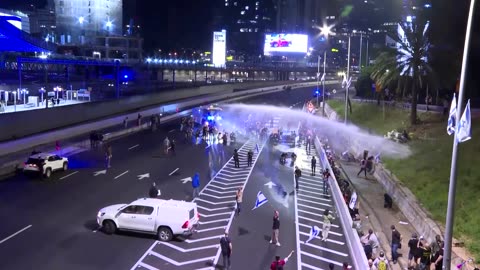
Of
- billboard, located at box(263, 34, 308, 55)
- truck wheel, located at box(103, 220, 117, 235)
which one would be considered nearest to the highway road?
truck wheel, located at box(103, 220, 117, 235)

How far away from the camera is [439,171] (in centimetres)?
2775

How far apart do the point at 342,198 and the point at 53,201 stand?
14022 millimetres

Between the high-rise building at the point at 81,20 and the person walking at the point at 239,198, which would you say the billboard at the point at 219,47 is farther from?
the person walking at the point at 239,198

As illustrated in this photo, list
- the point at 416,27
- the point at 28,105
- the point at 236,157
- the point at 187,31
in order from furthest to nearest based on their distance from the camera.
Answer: the point at 187,31 < the point at 28,105 < the point at 416,27 < the point at 236,157

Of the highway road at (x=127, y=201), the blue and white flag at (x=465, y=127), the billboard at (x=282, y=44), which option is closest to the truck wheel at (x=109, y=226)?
the highway road at (x=127, y=201)

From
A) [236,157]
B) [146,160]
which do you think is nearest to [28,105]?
[146,160]

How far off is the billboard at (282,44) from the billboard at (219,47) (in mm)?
23118

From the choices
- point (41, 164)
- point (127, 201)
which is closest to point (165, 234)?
point (127, 201)

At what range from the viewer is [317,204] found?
86.6 ft

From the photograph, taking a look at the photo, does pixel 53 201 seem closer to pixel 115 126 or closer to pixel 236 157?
pixel 236 157

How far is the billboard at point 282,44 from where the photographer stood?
122562mm

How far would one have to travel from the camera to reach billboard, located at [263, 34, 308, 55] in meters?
123

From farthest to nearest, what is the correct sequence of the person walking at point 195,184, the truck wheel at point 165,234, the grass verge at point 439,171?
the person walking at point 195,184
the grass verge at point 439,171
the truck wheel at point 165,234

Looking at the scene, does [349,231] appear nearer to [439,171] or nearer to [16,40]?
[439,171]
